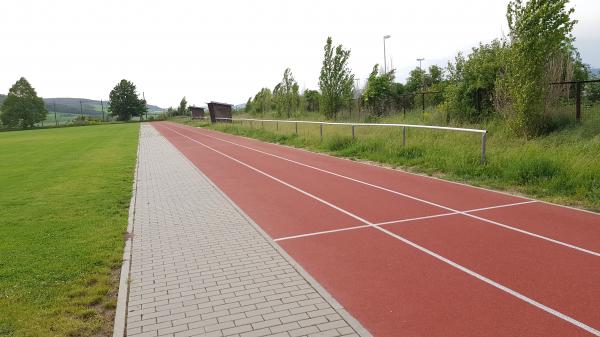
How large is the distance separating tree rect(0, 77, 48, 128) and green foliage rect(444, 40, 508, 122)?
9436cm

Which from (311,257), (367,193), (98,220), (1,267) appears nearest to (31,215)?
(98,220)

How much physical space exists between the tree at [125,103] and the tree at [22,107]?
25.7 meters

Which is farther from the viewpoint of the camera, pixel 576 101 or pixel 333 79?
pixel 333 79

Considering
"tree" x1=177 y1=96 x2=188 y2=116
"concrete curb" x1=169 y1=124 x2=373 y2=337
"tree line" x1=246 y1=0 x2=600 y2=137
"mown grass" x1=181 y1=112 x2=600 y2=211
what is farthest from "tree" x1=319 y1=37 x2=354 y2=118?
"tree" x1=177 y1=96 x2=188 y2=116

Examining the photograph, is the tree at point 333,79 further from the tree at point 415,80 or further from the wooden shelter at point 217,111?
the wooden shelter at point 217,111

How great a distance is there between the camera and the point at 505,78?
16.0 m

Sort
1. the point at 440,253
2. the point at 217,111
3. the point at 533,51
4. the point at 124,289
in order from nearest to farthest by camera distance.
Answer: the point at 124,289 → the point at 440,253 → the point at 533,51 → the point at 217,111

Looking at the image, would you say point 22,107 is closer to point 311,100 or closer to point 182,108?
point 182,108

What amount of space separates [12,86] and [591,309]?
11298cm

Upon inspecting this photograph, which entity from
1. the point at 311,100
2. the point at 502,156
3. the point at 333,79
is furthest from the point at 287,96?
the point at 502,156

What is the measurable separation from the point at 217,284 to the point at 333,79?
27020mm

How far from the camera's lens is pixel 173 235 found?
7.35m

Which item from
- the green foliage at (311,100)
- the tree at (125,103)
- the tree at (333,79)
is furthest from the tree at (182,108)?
the tree at (333,79)

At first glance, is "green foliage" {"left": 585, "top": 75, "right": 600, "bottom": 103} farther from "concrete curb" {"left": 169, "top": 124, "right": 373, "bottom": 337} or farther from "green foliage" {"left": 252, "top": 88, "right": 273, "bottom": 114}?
"green foliage" {"left": 252, "top": 88, "right": 273, "bottom": 114}
